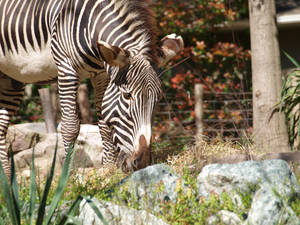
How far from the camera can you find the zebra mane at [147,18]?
4.67 meters

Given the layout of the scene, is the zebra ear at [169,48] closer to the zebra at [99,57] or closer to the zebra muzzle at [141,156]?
the zebra at [99,57]

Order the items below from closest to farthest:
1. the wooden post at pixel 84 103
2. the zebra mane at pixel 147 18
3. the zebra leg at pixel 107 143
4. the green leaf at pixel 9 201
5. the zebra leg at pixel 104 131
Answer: the green leaf at pixel 9 201 → the zebra mane at pixel 147 18 → the zebra leg at pixel 104 131 → the zebra leg at pixel 107 143 → the wooden post at pixel 84 103

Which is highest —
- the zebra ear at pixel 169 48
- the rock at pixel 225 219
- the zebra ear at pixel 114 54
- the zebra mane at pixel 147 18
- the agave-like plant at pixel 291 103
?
the zebra mane at pixel 147 18

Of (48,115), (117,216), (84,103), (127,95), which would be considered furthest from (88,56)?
(84,103)

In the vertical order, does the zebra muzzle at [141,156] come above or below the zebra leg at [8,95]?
below

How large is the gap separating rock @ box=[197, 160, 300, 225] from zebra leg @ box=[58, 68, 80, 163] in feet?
6.41

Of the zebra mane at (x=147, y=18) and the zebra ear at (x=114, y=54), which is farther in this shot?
the zebra mane at (x=147, y=18)

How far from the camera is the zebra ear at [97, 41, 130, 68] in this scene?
14.3 feet

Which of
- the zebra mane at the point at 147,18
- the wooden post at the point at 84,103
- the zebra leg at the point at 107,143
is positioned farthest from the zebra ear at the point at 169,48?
the wooden post at the point at 84,103

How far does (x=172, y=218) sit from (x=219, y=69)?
25.2ft

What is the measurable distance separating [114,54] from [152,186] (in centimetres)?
140

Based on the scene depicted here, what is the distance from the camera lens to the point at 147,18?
4879 millimetres

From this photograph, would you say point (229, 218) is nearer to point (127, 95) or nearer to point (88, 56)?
point (127, 95)

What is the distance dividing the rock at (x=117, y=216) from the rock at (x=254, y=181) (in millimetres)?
569
